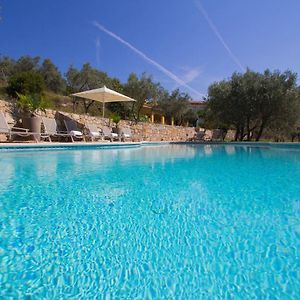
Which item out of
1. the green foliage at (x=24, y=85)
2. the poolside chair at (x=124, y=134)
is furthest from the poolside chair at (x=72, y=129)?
the green foliage at (x=24, y=85)

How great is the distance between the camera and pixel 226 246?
86.4 inches

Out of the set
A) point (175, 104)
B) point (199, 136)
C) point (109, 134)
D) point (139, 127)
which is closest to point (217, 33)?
point (175, 104)

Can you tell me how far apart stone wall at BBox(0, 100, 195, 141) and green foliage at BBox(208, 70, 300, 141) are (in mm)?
3654

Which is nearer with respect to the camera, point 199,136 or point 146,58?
point 199,136

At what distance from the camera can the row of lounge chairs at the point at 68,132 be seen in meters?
9.53

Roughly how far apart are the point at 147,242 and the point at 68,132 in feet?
35.9

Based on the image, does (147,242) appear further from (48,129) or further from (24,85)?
(24,85)

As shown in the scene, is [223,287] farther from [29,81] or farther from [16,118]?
[29,81]

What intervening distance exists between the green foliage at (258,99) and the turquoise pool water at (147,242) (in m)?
17.5

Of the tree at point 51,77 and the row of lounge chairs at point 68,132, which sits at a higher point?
the tree at point 51,77

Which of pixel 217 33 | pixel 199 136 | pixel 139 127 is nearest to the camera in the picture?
pixel 139 127

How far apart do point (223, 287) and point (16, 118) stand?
37.4 ft

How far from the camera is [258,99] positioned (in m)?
20.1

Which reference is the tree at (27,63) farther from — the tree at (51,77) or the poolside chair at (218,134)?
the poolside chair at (218,134)
